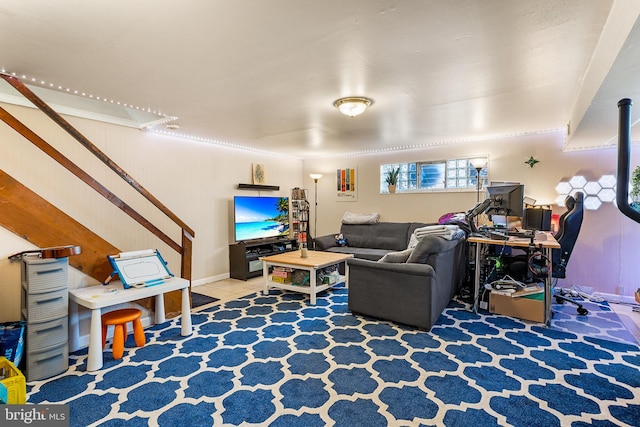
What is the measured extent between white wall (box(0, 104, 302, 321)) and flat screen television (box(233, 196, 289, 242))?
264 millimetres

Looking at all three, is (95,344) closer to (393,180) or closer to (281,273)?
(281,273)

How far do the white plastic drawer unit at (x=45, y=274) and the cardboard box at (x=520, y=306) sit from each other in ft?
13.0

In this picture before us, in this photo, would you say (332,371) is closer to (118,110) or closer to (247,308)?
(247,308)

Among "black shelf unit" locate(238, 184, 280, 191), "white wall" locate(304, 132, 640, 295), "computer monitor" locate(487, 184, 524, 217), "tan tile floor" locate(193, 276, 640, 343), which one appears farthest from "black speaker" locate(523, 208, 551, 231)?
"black shelf unit" locate(238, 184, 280, 191)

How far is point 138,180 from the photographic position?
408 centimetres

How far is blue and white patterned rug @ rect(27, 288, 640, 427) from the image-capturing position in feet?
6.01

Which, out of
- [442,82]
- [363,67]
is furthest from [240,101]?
[442,82]

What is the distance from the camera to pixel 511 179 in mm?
4723

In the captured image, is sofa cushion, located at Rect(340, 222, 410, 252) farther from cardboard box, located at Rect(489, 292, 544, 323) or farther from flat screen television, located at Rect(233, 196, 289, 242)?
cardboard box, located at Rect(489, 292, 544, 323)

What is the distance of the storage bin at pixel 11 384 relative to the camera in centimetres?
173

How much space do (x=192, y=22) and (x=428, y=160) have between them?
4.54m

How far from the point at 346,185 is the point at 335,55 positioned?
14.2 feet

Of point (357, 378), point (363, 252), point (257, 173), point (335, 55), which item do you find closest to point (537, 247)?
point (357, 378)

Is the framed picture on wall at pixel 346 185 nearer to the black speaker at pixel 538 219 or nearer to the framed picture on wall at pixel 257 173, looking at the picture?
the framed picture on wall at pixel 257 173
